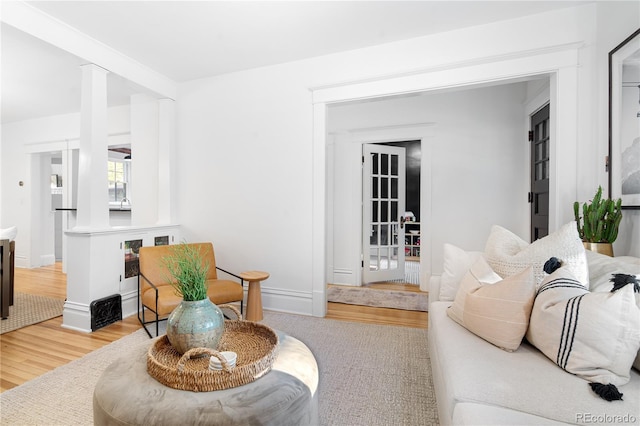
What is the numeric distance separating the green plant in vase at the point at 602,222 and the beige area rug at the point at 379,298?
185cm

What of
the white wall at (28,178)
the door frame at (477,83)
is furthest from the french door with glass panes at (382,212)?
the white wall at (28,178)

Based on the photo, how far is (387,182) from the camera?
4.93 m

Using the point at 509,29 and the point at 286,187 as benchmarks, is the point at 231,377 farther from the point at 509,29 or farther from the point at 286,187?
the point at 509,29

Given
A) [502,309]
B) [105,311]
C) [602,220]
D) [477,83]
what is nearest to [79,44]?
[105,311]

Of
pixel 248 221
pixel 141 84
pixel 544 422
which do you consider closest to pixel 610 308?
pixel 544 422

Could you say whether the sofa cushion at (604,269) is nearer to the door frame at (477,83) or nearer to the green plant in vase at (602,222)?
the green plant in vase at (602,222)

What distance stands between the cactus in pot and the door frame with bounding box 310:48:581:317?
46 centimetres

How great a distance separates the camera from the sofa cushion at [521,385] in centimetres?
101

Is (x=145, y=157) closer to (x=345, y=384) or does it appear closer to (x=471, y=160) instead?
(x=345, y=384)

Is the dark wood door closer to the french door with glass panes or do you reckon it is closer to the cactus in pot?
the cactus in pot

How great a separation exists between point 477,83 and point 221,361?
2970mm

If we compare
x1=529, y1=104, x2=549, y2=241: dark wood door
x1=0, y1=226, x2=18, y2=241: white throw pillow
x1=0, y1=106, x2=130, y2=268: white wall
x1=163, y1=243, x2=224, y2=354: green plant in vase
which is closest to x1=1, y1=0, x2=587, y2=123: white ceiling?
x1=529, y1=104, x2=549, y2=241: dark wood door

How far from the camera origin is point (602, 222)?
6.45ft

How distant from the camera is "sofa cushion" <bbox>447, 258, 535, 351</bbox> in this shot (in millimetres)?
1394
